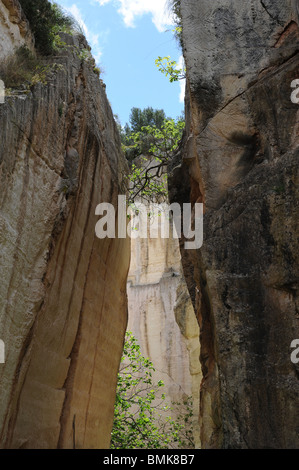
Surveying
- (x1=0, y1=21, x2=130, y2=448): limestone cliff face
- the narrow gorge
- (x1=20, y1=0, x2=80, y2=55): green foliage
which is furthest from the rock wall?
(x1=0, y1=21, x2=130, y2=448): limestone cliff face

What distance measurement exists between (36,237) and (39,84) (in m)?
3.02

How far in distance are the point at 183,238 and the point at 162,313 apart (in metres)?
13.7

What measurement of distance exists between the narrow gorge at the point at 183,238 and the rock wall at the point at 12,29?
0.03m

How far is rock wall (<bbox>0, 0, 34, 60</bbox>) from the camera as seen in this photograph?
11.1 m

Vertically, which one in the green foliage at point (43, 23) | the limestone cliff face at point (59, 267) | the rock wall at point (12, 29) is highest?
the green foliage at point (43, 23)

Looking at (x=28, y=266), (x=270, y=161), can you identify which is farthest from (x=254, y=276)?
(x=28, y=266)

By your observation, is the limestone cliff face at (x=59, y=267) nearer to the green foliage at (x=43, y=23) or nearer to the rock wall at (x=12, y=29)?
the green foliage at (x=43, y=23)

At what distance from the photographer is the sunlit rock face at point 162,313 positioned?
2234 cm

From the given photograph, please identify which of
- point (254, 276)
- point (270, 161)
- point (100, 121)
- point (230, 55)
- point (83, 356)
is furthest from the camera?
point (100, 121)

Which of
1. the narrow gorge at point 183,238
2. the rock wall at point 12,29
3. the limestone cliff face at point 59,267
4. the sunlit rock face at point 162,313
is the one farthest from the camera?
the sunlit rock face at point 162,313

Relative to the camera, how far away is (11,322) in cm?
873

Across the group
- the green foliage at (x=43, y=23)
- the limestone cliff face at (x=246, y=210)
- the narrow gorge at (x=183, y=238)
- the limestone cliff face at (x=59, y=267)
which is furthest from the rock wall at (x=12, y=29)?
the limestone cliff face at (x=246, y=210)
